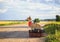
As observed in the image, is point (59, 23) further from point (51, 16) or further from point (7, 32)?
point (7, 32)

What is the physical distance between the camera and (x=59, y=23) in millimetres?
3205

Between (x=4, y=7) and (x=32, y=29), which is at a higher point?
(x=4, y=7)

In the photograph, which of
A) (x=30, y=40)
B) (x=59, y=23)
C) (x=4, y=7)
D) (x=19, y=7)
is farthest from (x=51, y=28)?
A: (x=4, y=7)

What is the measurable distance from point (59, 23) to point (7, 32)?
870 mm

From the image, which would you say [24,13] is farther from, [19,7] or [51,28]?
[51,28]

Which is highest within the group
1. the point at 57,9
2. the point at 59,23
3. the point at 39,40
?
the point at 57,9

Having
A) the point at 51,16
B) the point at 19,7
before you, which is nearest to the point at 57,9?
the point at 51,16

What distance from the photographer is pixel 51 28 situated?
10.3ft

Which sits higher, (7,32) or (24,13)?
(24,13)

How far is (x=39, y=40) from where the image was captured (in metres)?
3.12

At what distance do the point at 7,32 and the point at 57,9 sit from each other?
914mm

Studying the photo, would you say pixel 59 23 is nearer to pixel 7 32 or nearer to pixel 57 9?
pixel 57 9

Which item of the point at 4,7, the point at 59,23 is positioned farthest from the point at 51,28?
the point at 4,7

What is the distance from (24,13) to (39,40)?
1.67ft
